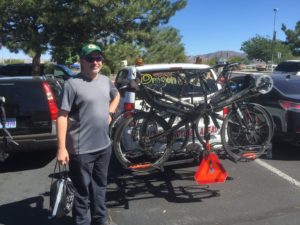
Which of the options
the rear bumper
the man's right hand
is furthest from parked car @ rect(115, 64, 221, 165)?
the man's right hand

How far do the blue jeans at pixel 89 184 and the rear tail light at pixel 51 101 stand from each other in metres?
2.91

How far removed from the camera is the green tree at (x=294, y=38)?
45.1m

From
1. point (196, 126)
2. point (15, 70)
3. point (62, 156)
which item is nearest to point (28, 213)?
point (62, 156)

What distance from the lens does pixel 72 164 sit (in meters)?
4.19

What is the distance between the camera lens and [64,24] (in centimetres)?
1836

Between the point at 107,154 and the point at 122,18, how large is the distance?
53.6 ft

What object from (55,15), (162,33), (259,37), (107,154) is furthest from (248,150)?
(259,37)

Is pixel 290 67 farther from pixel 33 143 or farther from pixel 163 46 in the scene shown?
pixel 33 143

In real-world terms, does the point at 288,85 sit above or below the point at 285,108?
above

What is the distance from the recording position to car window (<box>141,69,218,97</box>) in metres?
6.03

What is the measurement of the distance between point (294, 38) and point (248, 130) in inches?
1661

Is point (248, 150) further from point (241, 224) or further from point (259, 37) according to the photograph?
point (259, 37)

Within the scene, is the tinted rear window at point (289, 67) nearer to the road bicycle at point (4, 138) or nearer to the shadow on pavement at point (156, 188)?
the shadow on pavement at point (156, 188)

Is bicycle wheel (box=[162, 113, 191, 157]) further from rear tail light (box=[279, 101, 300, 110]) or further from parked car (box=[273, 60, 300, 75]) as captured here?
parked car (box=[273, 60, 300, 75])
